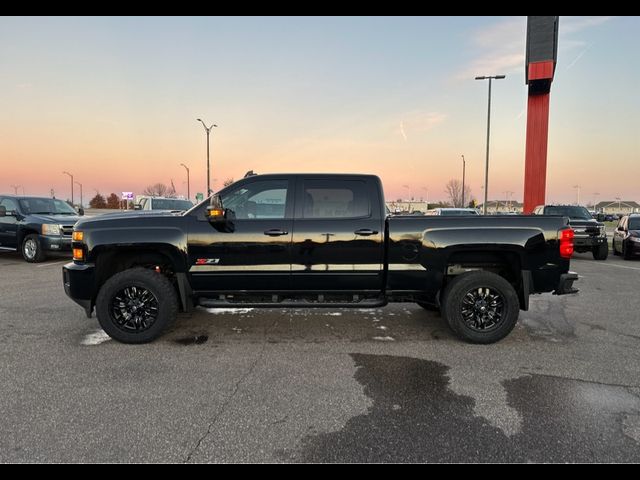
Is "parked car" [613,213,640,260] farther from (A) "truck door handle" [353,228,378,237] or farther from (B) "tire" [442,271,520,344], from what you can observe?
(A) "truck door handle" [353,228,378,237]

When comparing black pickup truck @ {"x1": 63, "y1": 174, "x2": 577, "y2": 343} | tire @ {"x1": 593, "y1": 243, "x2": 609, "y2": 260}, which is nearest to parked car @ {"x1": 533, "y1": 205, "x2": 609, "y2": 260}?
tire @ {"x1": 593, "y1": 243, "x2": 609, "y2": 260}

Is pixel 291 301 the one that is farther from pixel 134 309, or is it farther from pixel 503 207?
pixel 503 207

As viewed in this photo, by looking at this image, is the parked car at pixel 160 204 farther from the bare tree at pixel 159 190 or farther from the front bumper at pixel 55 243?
the bare tree at pixel 159 190

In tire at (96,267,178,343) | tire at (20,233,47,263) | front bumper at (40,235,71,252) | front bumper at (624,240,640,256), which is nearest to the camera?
tire at (96,267,178,343)

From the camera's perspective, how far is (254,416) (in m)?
2.96

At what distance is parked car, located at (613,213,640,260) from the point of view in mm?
12461

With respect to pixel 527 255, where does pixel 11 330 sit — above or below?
below

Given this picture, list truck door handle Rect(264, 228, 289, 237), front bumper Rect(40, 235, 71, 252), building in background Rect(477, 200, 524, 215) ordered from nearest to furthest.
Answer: truck door handle Rect(264, 228, 289, 237)
front bumper Rect(40, 235, 71, 252)
building in background Rect(477, 200, 524, 215)

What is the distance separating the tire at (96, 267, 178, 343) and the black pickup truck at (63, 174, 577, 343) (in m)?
0.01

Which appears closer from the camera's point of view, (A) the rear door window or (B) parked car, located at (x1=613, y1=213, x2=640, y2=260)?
(A) the rear door window

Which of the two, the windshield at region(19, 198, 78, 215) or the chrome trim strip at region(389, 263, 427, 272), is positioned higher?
the windshield at region(19, 198, 78, 215)
